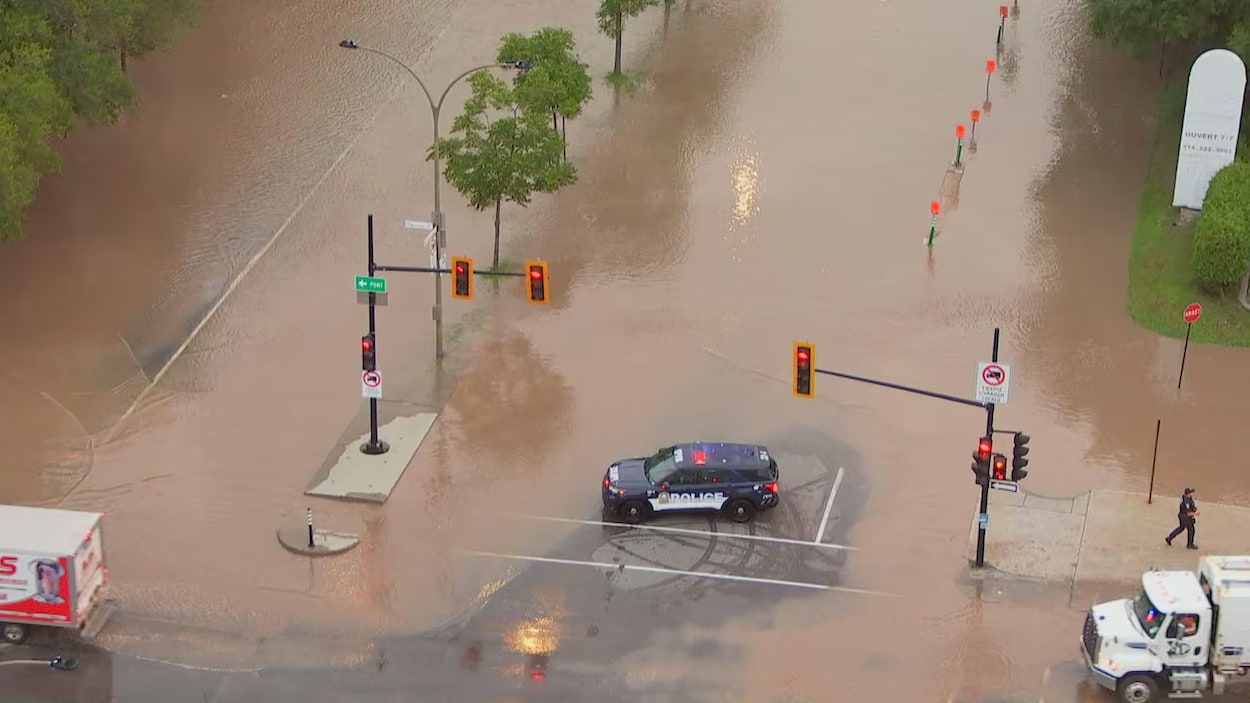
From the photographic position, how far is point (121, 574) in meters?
36.3

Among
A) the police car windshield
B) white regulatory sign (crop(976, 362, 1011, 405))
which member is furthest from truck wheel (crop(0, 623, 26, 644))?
white regulatory sign (crop(976, 362, 1011, 405))

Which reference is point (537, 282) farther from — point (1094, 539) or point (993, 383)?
point (1094, 539)

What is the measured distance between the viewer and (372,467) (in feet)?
132

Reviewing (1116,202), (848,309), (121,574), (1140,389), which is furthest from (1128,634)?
(1116,202)

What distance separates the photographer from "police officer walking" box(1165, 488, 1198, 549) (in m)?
36.2

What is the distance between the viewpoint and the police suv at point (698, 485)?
124ft

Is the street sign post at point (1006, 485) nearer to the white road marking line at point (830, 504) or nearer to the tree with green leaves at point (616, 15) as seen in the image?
the white road marking line at point (830, 504)

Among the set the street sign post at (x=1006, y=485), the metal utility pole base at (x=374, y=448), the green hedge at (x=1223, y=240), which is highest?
the green hedge at (x=1223, y=240)

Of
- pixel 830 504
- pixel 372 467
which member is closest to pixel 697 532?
pixel 830 504

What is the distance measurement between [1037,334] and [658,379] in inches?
417

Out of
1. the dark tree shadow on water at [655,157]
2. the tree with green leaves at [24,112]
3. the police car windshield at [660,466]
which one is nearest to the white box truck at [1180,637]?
the police car windshield at [660,466]

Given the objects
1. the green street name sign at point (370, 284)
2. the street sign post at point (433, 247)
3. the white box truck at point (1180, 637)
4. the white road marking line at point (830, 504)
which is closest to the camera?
the white box truck at point (1180, 637)

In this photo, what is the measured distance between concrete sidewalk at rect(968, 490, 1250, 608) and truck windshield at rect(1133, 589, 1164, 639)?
9.94 ft

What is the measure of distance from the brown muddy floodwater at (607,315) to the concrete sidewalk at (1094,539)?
0.84m
